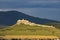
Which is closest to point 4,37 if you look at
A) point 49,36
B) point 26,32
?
point 26,32

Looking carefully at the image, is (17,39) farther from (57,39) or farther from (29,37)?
(57,39)

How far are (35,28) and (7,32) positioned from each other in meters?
9.92

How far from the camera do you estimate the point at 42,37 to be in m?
85.1

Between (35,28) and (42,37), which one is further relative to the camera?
(35,28)

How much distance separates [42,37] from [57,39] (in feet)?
16.7

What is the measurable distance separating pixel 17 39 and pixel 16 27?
8069 mm

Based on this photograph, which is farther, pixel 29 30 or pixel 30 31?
pixel 29 30

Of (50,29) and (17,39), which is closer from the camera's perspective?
(17,39)

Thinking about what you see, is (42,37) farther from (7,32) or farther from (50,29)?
(7,32)

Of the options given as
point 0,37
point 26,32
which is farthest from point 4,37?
point 26,32

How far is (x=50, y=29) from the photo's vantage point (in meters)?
90.6

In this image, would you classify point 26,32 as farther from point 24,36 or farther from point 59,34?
point 59,34

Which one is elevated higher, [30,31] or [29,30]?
[29,30]

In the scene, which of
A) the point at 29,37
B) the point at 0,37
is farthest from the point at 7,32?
the point at 29,37
